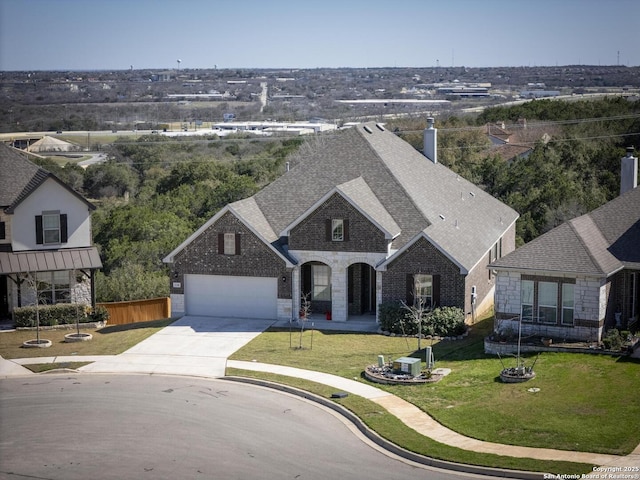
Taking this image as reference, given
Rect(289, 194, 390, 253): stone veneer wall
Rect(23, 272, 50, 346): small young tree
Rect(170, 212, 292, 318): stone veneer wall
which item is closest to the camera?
Rect(23, 272, 50, 346): small young tree

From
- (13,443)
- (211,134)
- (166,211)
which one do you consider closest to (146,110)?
(211,134)

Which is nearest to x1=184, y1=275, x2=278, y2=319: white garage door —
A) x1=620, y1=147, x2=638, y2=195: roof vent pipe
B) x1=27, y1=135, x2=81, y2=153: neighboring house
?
x1=620, y1=147, x2=638, y2=195: roof vent pipe

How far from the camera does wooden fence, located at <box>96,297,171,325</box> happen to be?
142 ft

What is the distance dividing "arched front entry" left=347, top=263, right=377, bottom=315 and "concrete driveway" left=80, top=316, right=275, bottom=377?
3.60m

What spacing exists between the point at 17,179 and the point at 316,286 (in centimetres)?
1463

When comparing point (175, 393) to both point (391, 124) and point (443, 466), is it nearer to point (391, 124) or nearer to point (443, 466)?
point (443, 466)

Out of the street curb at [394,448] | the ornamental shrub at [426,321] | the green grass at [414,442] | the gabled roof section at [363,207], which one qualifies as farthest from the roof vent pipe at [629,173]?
the street curb at [394,448]

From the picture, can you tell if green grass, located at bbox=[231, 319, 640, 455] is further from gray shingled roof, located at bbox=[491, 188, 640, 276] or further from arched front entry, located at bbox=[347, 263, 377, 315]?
gray shingled roof, located at bbox=[491, 188, 640, 276]

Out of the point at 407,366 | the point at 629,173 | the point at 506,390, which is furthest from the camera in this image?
the point at 629,173

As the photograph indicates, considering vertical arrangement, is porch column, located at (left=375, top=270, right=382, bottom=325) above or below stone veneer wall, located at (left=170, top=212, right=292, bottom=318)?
below

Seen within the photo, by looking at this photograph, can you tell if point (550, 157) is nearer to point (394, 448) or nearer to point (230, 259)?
point (230, 259)

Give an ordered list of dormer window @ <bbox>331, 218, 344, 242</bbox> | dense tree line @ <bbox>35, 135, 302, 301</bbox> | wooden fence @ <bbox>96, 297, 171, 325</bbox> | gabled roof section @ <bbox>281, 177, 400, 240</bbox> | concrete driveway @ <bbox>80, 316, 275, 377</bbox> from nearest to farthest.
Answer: concrete driveway @ <bbox>80, 316, 275, 377</bbox> < gabled roof section @ <bbox>281, 177, 400, 240</bbox> < dormer window @ <bbox>331, 218, 344, 242</bbox> < wooden fence @ <bbox>96, 297, 171, 325</bbox> < dense tree line @ <bbox>35, 135, 302, 301</bbox>

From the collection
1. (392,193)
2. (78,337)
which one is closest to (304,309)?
(392,193)

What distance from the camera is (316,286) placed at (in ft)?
137
